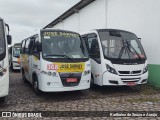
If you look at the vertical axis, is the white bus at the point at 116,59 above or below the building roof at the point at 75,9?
below

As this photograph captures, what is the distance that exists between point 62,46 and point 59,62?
762mm

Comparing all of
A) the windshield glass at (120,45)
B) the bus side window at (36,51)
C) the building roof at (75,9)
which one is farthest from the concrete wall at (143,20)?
the bus side window at (36,51)

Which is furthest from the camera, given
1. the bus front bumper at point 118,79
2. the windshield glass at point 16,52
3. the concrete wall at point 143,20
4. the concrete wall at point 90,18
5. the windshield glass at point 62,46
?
the windshield glass at point 16,52

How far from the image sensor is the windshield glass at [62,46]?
29.6 ft

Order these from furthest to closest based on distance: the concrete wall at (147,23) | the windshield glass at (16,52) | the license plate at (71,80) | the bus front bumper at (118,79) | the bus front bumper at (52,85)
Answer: the windshield glass at (16,52) < the concrete wall at (147,23) < the bus front bumper at (118,79) < the license plate at (71,80) < the bus front bumper at (52,85)

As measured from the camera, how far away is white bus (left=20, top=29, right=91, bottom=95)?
8.67 metres

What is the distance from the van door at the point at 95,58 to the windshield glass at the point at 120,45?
32 centimetres

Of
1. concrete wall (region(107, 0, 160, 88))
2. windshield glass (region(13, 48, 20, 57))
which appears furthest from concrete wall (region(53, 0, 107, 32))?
windshield glass (region(13, 48, 20, 57))

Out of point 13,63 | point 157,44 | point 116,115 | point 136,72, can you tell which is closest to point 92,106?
point 116,115

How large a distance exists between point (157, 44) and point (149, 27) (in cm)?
96

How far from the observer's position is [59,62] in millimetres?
8758

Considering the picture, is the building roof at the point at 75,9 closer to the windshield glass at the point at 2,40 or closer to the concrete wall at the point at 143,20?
the concrete wall at the point at 143,20

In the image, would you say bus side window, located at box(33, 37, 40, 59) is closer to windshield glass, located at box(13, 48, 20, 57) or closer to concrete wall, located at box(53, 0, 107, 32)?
concrete wall, located at box(53, 0, 107, 32)

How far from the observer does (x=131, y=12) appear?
13.3 m
